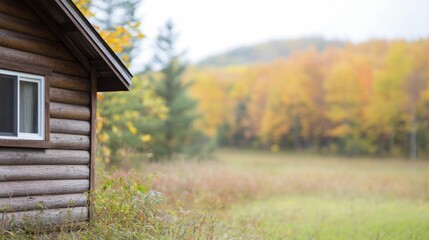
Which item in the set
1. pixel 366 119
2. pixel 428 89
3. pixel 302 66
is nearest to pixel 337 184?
pixel 428 89

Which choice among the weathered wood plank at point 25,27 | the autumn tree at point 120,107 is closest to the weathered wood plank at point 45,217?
the weathered wood plank at point 25,27

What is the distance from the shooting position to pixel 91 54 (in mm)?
9664

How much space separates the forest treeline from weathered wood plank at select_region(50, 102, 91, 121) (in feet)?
101

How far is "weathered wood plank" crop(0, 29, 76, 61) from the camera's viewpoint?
28.3ft

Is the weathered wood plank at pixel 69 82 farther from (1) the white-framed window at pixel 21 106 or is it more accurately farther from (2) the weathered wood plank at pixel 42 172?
(2) the weathered wood plank at pixel 42 172

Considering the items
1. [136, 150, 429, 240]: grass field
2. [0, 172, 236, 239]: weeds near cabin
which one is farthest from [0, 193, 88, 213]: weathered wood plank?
[136, 150, 429, 240]: grass field

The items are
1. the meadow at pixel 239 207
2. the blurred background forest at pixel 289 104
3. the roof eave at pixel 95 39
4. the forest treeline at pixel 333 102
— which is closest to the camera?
the roof eave at pixel 95 39

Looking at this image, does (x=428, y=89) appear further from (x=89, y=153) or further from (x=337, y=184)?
(x=89, y=153)

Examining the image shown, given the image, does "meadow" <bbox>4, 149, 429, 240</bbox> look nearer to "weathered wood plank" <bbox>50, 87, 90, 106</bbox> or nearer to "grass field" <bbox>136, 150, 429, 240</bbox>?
"grass field" <bbox>136, 150, 429, 240</bbox>

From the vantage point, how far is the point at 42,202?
29.1 feet

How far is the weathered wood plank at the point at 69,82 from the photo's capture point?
934cm

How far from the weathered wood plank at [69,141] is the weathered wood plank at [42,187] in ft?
2.10

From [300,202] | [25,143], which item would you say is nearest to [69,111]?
[25,143]

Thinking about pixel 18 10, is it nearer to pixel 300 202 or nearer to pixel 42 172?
pixel 42 172
